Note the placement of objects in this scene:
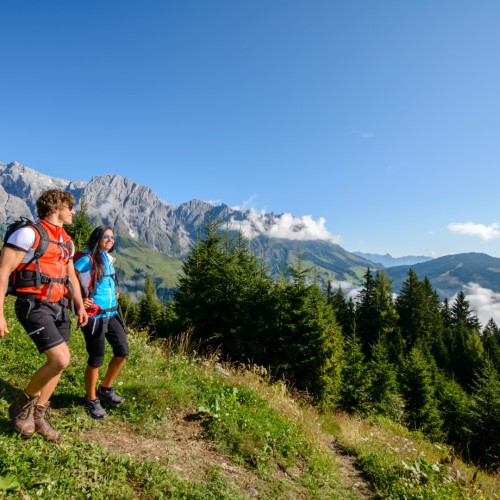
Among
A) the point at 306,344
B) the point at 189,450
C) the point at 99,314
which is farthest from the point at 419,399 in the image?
the point at 99,314

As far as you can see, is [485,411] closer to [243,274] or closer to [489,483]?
[243,274]

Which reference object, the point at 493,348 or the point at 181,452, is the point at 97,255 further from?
the point at 493,348

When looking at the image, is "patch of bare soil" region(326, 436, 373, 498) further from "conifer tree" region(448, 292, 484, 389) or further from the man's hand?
"conifer tree" region(448, 292, 484, 389)

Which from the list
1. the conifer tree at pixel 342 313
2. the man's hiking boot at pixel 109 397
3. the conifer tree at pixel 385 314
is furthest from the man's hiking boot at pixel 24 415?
the conifer tree at pixel 385 314

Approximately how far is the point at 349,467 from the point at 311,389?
15.0 meters

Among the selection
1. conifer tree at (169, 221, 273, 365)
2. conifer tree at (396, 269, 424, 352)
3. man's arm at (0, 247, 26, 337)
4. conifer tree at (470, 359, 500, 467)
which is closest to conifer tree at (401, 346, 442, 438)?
conifer tree at (470, 359, 500, 467)

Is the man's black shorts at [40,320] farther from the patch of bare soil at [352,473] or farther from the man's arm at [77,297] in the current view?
the patch of bare soil at [352,473]

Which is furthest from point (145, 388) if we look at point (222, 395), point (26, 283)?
point (26, 283)

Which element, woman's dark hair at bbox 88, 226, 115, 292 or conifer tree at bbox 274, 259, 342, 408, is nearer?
woman's dark hair at bbox 88, 226, 115, 292

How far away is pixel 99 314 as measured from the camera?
4.61 m

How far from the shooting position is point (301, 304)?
21109mm

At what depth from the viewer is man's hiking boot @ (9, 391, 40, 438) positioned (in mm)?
3609

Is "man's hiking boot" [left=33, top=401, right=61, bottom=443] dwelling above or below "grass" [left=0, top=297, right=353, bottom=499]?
above

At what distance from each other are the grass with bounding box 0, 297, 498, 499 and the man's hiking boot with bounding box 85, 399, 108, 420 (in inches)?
4.4
